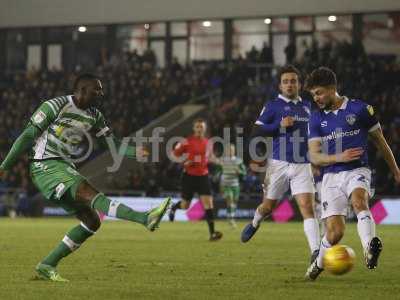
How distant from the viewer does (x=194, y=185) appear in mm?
21109

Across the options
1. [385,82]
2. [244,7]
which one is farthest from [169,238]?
[244,7]

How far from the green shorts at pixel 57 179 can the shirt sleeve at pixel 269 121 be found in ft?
11.4

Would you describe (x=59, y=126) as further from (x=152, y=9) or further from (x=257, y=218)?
(x=152, y=9)

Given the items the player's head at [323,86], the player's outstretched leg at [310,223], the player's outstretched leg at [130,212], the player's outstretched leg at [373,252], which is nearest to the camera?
the player's outstretched leg at [130,212]

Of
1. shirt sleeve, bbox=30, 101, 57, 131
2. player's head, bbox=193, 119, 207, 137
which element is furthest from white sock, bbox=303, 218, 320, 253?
player's head, bbox=193, 119, 207, 137

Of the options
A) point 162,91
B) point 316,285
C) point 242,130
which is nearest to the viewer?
point 316,285

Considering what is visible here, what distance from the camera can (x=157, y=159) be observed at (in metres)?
36.4

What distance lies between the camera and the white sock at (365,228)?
401 inches

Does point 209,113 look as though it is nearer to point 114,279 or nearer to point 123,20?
point 123,20

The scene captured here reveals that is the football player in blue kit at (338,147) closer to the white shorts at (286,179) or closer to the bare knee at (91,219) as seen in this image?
the white shorts at (286,179)

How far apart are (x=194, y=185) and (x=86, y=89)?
10.6 meters

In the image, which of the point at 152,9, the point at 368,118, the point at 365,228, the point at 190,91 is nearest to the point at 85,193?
the point at 365,228

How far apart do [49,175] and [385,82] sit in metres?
25.1

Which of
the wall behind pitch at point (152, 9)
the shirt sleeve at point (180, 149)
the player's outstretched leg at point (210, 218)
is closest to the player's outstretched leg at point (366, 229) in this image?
the player's outstretched leg at point (210, 218)
